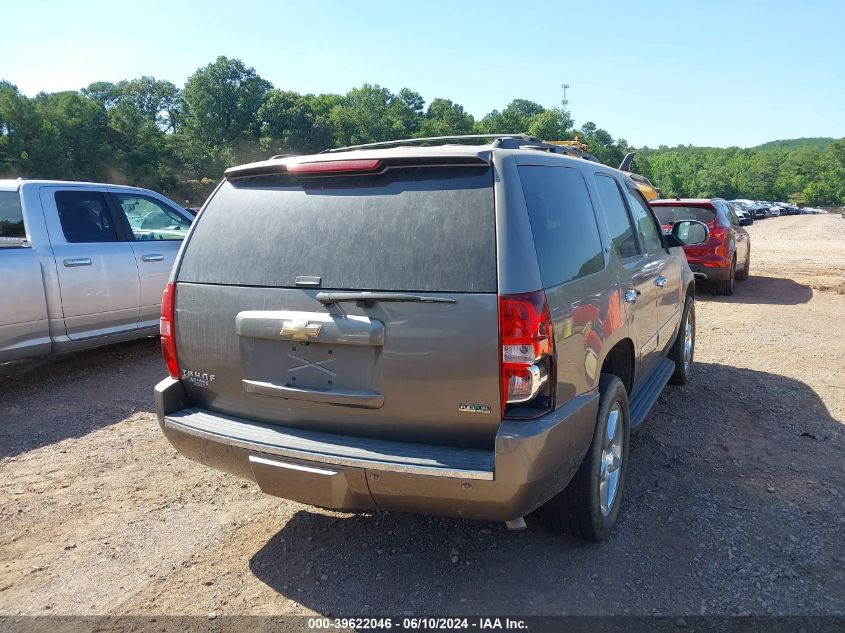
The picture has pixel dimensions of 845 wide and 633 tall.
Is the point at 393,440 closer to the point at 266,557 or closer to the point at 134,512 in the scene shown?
the point at 266,557

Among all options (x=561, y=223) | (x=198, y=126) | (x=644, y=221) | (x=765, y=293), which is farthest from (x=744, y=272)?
(x=198, y=126)

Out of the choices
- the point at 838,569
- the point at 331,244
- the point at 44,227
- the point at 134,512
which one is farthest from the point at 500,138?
the point at 44,227

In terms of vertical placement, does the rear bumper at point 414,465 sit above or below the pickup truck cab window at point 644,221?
below

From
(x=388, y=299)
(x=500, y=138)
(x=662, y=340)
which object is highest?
(x=500, y=138)

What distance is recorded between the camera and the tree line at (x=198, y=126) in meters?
45.7

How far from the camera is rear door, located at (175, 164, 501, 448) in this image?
252 centimetres

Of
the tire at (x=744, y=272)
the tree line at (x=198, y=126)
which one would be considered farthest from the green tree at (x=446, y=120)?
the tire at (x=744, y=272)

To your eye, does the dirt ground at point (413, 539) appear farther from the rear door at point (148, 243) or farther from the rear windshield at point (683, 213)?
the rear windshield at point (683, 213)

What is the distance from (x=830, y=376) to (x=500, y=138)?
5.00 m

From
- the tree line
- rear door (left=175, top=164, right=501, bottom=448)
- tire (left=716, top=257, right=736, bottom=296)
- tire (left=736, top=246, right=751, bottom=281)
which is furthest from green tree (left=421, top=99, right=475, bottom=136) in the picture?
rear door (left=175, top=164, right=501, bottom=448)

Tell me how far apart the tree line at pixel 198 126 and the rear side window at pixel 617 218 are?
78.5 ft

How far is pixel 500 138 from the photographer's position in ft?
9.81

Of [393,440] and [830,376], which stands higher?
[393,440]

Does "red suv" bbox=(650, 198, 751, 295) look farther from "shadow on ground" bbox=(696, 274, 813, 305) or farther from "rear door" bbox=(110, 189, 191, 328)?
"rear door" bbox=(110, 189, 191, 328)
